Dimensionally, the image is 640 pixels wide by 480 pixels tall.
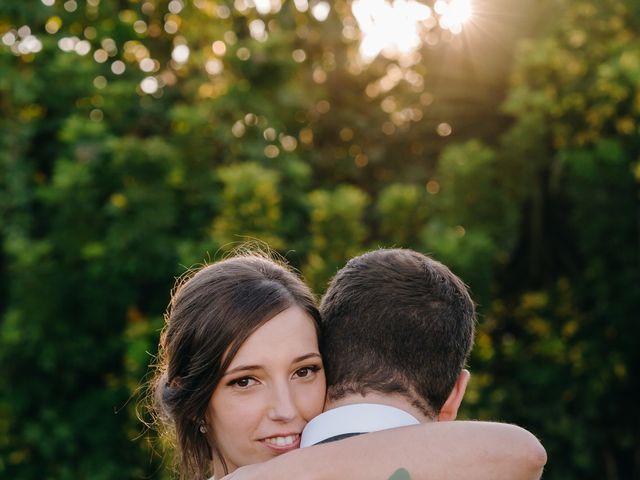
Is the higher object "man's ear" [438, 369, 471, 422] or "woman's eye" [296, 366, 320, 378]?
"woman's eye" [296, 366, 320, 378]

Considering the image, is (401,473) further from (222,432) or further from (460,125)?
(460,125)

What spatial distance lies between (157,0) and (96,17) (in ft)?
1.73

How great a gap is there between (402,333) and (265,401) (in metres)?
0.40

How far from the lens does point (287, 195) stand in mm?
5977

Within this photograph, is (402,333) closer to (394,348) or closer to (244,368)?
(394,348)

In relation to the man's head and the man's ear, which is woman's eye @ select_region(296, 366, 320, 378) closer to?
the man's head

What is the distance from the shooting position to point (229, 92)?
5.98m

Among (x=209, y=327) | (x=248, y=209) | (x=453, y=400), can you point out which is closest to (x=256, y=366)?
(x=209, y=327)

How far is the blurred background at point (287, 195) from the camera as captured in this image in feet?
18.2

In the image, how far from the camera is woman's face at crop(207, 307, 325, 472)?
7.29ft

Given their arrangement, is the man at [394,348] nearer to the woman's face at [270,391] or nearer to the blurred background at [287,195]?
the woman's face at [270,391]

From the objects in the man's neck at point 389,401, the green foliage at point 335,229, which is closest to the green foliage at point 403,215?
the green foliage at point 335,229

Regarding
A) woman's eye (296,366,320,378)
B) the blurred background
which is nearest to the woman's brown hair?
woman's eye (296,366,320,378)

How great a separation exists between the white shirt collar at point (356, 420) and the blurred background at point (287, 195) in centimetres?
303
